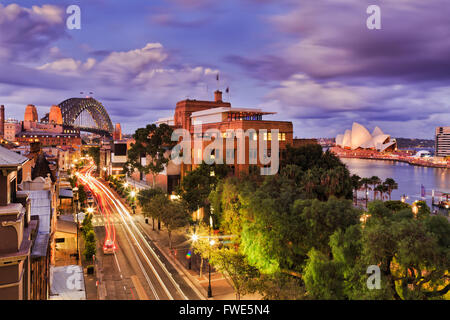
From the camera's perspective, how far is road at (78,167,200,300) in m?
30.3

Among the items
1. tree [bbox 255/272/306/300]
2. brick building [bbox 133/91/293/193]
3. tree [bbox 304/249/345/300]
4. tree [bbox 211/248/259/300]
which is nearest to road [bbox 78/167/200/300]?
tree [bbox 211/248/259/300]

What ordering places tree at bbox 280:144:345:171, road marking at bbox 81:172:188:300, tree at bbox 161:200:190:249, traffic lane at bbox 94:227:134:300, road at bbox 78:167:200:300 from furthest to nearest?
tree at bbox 280:144:345:171 < tree at bbox 161:200:190:249 < road marking at bbox 81:172:188:300 < road at bbox 78:167:200:300 < traffic lane at bbox 94:227:134:300

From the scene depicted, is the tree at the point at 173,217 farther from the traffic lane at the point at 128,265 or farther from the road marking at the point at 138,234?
the traffic lane at the point at 128,265

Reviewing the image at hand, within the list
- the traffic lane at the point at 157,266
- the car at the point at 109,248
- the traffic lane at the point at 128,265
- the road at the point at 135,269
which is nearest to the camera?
the road at the point at 135,269

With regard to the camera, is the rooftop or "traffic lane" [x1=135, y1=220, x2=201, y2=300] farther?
"traffic lane" [x1=135, y1=220, x2=201, y2=300]

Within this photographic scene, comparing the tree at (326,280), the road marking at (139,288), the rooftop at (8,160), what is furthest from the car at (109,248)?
the rooftop at (8,160)

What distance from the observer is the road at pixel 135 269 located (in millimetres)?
30303

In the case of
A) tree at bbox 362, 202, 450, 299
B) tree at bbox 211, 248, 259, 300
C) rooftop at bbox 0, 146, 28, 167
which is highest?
rooftop at bbox 0, 146, 28, 167

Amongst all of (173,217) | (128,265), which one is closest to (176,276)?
(128,265)

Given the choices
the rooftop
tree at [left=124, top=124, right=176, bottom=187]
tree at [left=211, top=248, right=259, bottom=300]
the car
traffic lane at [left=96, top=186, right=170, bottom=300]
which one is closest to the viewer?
the rooftop

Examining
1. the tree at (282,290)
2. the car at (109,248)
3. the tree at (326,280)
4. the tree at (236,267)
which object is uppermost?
the tree at (326,280)

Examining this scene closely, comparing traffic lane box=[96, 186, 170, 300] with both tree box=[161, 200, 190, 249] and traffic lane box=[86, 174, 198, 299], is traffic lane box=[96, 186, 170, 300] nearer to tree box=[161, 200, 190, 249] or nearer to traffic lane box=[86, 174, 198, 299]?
traffic lane box=[86, 174, 198, 299]

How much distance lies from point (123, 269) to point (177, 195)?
980 inches

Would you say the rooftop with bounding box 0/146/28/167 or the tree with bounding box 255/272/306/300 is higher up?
the rooftop with bounding box 0/146/28/167
